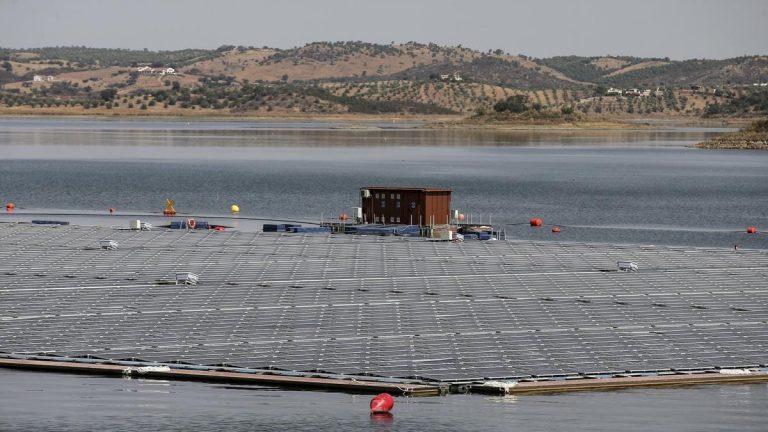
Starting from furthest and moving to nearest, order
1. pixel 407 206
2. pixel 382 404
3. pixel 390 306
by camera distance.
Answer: pixel 407 206 < pixel 390 306 < pixel 382 404

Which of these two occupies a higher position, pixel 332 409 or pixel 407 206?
pixel 407 206

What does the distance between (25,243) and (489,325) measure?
39.1 m

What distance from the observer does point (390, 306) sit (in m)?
76.0

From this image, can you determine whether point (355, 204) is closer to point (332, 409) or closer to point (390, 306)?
point (390, 306)

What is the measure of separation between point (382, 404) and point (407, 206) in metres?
63.9

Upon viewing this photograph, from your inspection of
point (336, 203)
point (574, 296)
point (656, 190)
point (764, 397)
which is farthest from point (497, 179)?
point (764, 397)

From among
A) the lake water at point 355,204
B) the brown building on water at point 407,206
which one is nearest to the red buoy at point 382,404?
the lake water at point 355,204

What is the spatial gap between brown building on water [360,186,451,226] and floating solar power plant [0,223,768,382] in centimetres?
1685

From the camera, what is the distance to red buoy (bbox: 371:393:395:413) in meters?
55.9

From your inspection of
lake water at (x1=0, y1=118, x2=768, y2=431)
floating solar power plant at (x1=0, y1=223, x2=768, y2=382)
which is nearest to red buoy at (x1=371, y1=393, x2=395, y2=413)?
lake water at (x1=0, y1=118, x2=768, y2=431)

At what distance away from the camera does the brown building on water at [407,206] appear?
4648 inches

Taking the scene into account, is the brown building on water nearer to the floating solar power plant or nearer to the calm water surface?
the floating solar power plant

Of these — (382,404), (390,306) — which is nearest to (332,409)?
(382,404)

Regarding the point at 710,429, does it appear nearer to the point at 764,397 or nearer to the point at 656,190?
the point at 764,397
